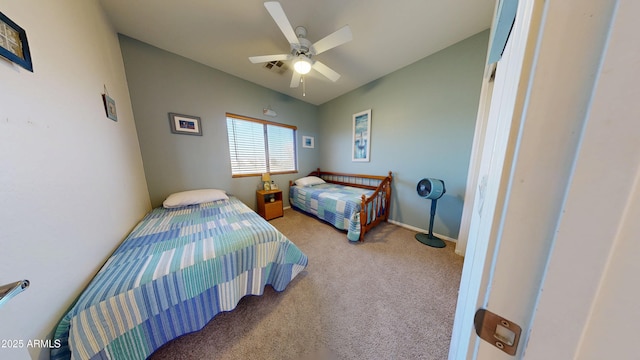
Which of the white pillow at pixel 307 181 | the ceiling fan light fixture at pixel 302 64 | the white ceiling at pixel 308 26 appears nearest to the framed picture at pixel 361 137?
the white ceiling at pixel 308 26

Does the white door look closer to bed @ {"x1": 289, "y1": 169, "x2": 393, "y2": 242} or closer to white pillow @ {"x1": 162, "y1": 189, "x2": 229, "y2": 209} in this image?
bed @ {"x1": 289, "y1": 169, "x2": 393, "y2": 242}

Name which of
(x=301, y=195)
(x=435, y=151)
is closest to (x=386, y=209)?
(x=435, y=151)

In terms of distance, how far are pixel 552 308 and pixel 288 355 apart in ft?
4.37

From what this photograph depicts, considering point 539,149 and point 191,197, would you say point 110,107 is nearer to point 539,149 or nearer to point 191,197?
point 191,197

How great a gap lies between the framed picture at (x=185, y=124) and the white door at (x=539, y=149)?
119 inches

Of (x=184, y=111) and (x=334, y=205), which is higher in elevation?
(x=184, y=111)

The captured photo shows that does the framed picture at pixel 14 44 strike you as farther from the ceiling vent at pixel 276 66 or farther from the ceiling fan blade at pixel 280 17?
the ceiling vent at pixel 276 66

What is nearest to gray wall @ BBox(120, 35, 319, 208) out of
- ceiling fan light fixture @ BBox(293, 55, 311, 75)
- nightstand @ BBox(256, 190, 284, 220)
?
nightstand @ BBox(256, 190, 284, 220)

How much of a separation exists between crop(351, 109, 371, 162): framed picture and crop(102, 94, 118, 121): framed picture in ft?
9.65

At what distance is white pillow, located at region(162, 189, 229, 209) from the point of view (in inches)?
84.9

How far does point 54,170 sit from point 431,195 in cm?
302

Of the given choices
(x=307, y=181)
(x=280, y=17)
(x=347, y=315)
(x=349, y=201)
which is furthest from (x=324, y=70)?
(x=347, y=315)

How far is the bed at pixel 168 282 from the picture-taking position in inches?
32.3

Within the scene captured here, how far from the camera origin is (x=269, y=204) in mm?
2936
